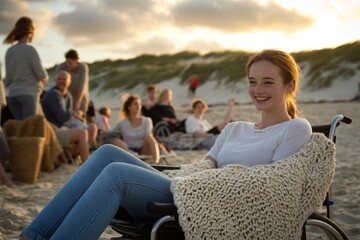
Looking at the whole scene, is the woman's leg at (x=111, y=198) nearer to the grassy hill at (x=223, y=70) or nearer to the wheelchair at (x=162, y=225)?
the wheelchair at (x=162, y=225)

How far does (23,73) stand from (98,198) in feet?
14.8

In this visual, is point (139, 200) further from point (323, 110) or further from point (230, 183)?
point (323, 110)

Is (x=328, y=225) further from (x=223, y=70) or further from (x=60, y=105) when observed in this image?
(x=223, y=70)

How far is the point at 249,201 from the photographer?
97.8 inches

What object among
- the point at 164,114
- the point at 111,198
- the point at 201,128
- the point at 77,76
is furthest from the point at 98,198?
the point at 164,114

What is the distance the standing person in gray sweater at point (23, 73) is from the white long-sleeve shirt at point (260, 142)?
160 inches

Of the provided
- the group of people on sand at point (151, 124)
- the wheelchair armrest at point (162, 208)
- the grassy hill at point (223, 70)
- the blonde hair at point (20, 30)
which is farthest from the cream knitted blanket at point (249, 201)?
the grassy hill at point (223, 70)

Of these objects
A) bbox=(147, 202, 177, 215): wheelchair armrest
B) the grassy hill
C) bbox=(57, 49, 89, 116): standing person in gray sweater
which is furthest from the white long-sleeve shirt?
the grassy hill

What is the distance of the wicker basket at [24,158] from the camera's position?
609cm

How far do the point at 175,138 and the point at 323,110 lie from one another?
899 cm

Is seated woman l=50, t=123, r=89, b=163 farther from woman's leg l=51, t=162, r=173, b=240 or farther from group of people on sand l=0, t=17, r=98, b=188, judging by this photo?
woman's leg l=51, t=162, r=173, b=240

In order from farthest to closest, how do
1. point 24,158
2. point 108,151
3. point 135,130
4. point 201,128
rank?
point 201,128
point 135,130
point 24,158
point 108,151

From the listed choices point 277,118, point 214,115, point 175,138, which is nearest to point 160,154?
point 175,138

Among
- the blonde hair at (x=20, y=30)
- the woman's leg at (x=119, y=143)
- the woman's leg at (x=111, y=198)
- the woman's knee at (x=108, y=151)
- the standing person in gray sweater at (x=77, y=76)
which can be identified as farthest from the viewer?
the standing person in gray sweater at (x=77, y=76)
